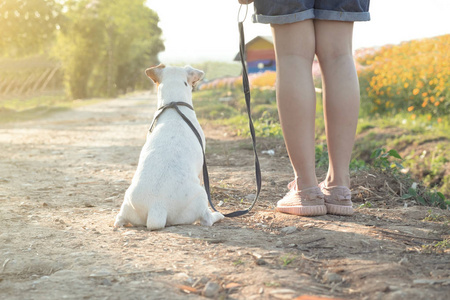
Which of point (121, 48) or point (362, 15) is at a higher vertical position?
point (121, 48)

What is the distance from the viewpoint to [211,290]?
1929 millimetres

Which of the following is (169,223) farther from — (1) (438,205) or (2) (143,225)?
(1) (438,205)

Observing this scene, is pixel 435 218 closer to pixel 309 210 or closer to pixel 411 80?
pixel 309 210

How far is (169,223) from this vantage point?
2.95m

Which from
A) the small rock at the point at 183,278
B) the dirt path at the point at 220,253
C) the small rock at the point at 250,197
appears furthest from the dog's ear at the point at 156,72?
Result: the small rock at the point at 183,278

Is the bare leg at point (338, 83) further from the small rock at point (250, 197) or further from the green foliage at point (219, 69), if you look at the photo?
the green foliage at point (219, 69)

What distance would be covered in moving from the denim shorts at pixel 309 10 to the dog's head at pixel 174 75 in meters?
0.92

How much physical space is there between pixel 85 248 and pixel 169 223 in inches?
21.7

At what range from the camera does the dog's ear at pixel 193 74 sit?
3.77m

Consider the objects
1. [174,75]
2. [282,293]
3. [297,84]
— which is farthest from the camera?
[174,75]

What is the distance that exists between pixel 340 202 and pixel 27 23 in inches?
697

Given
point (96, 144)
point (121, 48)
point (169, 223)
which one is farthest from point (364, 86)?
point (121, 48)

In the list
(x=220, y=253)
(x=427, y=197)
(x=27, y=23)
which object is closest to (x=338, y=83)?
(x=220, y=253)

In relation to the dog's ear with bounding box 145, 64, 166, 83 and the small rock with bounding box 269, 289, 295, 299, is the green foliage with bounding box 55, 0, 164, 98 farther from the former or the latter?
the small rock with bounding box 269, 289, 295, 299
